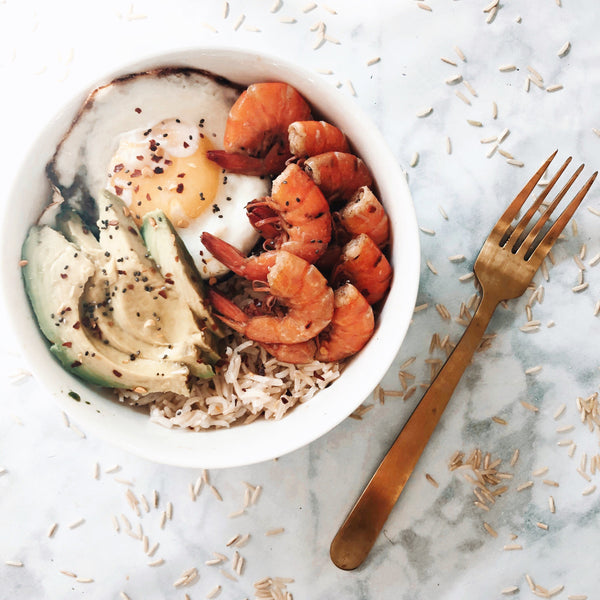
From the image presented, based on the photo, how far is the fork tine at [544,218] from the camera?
1866 mm

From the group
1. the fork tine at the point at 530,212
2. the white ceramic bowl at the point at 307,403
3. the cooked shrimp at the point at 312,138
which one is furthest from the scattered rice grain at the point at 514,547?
the cooked shrimp at the point at 312,138

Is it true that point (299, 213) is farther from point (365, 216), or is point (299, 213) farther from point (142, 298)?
point (142, 298)

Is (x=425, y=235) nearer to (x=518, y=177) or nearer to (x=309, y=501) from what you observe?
(x=518, y=177)

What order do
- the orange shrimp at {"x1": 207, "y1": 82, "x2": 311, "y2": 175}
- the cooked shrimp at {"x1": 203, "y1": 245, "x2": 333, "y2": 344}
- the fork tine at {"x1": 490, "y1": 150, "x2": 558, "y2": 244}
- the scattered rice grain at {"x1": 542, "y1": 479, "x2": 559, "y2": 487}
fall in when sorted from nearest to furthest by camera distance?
1. the cooked shrimp at {"x1": 203, "y1": 245, "x2": 333, "y2": 344}
2. the orange shrimp at {"x1": 207, "y1": 82, "x2": 311, "y2": 175}
3. the fork tine at {"x1": 490, "y1": 150, "x2": 558, "y2": 244}
4. the scattered rice grain at {"x1": 542, "y1": 479, "x2": 559, "y2": 487}

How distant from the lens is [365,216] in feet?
5.15

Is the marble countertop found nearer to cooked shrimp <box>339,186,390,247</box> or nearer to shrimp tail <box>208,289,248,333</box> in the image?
cooked shrimp <box>339,186,390,247</box>

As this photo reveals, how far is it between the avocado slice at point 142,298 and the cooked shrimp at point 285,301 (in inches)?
3.7

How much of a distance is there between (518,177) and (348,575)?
1.35 metres

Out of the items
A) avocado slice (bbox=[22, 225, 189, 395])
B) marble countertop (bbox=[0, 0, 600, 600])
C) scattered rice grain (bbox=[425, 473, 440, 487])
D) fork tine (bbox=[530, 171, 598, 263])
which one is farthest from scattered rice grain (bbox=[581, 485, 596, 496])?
avocado slice (bbox=[22, 225, 189, 395])

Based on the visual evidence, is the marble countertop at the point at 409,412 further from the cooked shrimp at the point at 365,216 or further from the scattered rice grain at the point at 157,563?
the cooked shrimp at the point at 365,216

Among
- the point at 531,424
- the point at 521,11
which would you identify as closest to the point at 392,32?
the point at 521,11

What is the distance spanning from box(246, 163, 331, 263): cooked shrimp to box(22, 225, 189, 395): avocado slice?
1.39ft

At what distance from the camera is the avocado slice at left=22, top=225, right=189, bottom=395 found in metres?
1.54

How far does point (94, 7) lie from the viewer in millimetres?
1974
